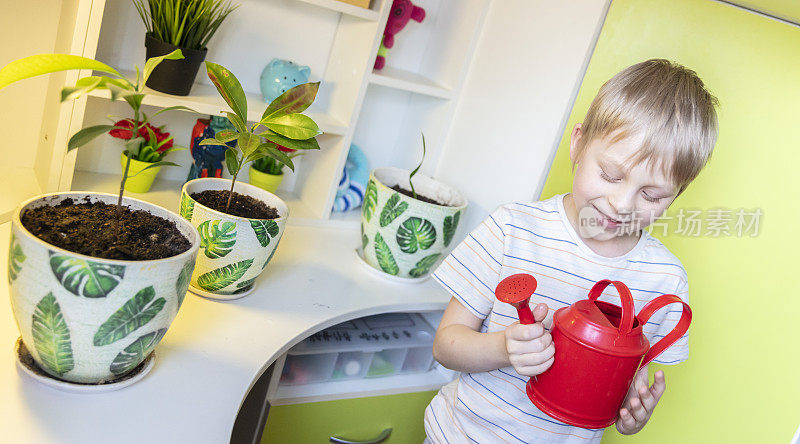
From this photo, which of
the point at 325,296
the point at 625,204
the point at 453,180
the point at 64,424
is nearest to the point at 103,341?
the point at 64,424

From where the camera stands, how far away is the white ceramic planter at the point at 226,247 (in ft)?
3.27

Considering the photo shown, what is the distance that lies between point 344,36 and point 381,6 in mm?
186

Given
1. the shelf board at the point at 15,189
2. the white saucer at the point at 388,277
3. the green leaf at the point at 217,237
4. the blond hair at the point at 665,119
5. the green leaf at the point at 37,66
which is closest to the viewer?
the green leaf at the point at 37,66

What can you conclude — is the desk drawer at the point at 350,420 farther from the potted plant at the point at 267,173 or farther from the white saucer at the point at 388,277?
the potted plant at the point at 267,173

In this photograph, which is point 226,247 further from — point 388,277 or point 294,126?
point 388,277

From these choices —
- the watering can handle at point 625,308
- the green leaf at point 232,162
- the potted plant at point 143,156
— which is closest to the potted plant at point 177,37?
the potted plant at point 143,156

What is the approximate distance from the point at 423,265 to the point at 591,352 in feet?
1.98

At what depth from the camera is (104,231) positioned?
772mm

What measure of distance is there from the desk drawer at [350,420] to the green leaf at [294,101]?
1.85 feet

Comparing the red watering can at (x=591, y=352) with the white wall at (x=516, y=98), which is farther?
the white wall at (x=516, y=98)

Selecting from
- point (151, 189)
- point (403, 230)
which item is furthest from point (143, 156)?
point (403, 230)

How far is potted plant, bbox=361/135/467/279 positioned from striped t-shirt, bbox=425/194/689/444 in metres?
0.26

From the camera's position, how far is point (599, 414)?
837mm

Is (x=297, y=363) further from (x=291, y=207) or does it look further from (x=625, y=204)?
(x=625, y=204)
